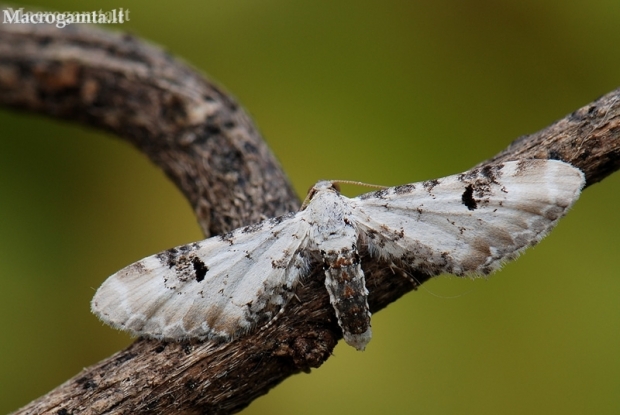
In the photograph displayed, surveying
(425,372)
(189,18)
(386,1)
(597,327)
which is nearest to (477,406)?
(425,372)

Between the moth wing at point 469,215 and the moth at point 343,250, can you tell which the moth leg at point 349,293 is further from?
the moth wing at point 469,215

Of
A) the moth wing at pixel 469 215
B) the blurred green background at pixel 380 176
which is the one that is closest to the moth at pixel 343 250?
the moth wing at pixel 469 215

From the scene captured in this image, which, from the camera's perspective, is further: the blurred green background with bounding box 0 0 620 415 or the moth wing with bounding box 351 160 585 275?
the blurred green background with bounding box 0 0 620 415

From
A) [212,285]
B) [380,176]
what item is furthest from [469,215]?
[380,176]

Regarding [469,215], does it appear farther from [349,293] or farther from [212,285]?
[212,285]

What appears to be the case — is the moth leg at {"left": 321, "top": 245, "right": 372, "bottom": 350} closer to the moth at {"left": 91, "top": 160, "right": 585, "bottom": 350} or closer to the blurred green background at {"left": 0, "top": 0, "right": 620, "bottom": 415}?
the moth at {"left": 91, "top": 160, "right": 585, "bottom": 350}

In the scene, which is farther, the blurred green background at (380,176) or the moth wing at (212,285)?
the blurred green background at (380,176)

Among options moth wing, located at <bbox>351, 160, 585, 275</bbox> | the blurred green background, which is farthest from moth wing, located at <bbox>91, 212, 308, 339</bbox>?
the blurred green background
